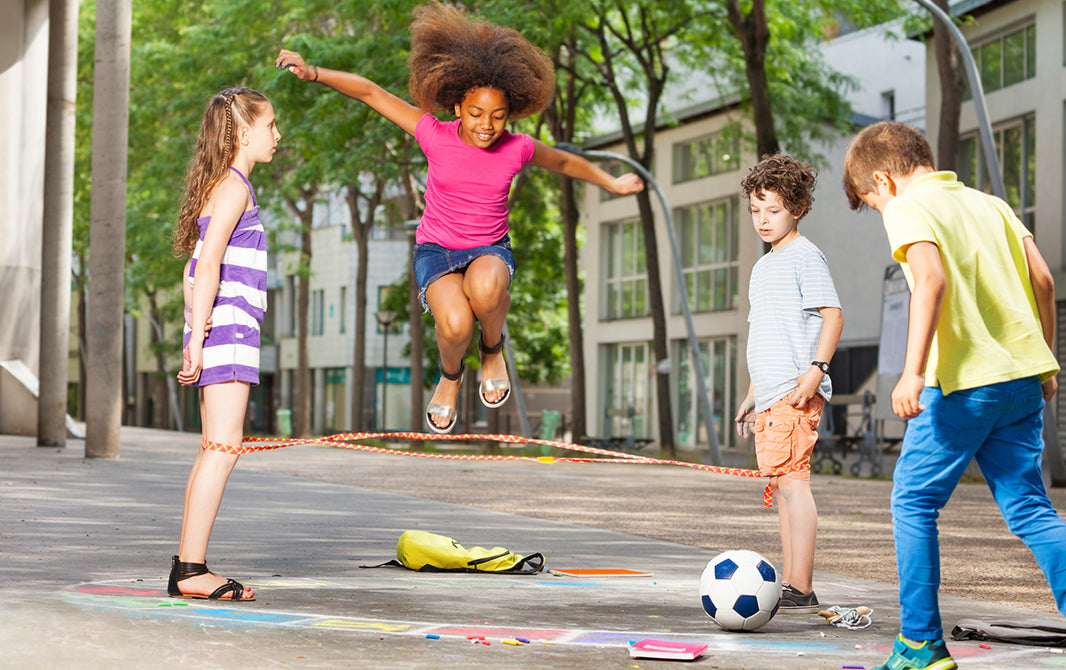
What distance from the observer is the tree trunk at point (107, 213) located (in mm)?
17500

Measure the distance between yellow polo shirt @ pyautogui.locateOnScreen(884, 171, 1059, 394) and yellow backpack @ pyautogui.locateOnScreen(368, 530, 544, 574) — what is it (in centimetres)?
359

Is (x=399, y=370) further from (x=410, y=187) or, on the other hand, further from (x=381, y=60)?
(x=381, y=60)

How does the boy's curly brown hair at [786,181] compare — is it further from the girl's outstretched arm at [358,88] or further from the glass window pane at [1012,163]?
the glass window pane at [1012,163]

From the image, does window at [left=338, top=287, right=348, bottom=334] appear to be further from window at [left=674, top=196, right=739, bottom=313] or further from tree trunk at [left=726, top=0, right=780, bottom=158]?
tree trunk at [left=726, top=0, right=780, bottom=158]

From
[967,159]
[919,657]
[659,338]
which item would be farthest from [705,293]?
[919,657]

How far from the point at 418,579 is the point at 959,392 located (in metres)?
3.63

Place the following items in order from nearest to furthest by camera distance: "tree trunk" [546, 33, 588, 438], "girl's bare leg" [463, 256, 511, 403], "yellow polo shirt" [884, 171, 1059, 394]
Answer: "yellow polo shirt" [884, 171, 1059, 394], "girl's bare leg" [463, 256, 511, 403], "tree trunk" [546, 33, 588, 438]

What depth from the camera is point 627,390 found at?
42.2 meters

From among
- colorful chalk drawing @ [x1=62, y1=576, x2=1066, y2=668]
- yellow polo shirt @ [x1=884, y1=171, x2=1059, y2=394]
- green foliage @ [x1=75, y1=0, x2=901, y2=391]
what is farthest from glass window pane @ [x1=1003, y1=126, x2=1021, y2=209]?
yellow polo shirt @ [x1=884, y1=171, x2=1059, y2=394]

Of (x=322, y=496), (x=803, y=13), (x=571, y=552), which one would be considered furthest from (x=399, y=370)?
(x=571, y=552)

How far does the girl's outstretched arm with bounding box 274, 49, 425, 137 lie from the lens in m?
6.34

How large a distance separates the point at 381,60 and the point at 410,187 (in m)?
6.52

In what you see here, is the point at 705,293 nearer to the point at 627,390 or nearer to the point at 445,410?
the point at 627,390

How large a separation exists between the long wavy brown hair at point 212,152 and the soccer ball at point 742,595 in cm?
299
